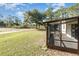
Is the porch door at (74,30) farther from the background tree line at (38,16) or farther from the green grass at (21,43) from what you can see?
the green grass at (21,43)

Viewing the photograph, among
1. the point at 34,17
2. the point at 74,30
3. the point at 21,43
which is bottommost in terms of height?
the point at 21,43

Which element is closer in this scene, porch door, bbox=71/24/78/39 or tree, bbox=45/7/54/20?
porch door, bbox=71/24/78/39

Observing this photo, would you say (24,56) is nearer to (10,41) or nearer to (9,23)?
(10,41)

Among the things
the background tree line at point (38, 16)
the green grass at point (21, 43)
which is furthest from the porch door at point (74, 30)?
the green grass at point (21, 43)

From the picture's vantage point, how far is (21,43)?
3.85 metres

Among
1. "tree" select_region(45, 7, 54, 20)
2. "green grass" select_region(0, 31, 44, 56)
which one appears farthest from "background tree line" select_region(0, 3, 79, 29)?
"green grass" select_region(0, 31, 44, 56)

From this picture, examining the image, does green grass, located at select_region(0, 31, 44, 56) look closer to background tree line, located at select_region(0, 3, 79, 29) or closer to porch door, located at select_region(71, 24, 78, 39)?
background tree line, located at select_region(0, 3, 79, 29)

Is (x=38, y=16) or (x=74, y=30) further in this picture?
(x=38, y=16)

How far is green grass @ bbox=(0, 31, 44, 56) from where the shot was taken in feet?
12.5

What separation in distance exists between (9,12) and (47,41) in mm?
872

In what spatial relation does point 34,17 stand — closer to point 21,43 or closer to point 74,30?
point 21,43

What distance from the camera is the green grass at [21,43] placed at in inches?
150

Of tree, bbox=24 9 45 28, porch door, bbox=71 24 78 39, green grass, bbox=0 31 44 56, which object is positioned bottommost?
green grass, bbox=0 31 44 56

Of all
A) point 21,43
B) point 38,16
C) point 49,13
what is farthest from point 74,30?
point 21,43
